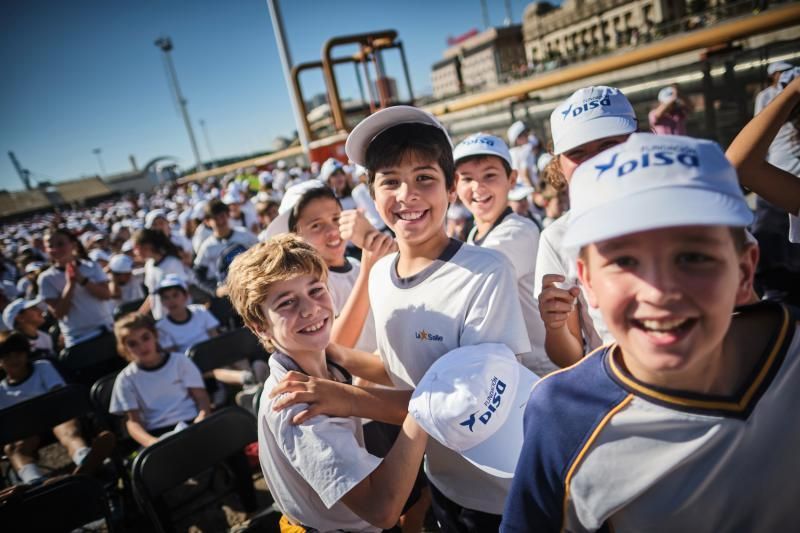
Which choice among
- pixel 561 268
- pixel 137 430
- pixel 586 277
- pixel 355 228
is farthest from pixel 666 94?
pixel 137 430

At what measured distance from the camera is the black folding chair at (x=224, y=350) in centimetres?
402

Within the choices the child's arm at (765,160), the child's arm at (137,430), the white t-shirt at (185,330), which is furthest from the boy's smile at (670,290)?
the white t-shirt at (185,330)

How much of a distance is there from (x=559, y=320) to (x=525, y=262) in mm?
855

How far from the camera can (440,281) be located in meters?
1.51

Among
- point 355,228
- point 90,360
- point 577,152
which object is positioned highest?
point 577,152

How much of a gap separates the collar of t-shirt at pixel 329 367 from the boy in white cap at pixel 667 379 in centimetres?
94

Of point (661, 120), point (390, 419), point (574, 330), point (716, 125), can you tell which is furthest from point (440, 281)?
point (716, 125)

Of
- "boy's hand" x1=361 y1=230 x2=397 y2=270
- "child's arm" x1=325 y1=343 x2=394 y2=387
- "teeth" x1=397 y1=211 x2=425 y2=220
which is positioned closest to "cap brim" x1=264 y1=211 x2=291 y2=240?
"boy's hand" x1=361 y1=230 x2=397 y2=270

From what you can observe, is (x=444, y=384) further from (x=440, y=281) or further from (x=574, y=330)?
(x=574, y=330)

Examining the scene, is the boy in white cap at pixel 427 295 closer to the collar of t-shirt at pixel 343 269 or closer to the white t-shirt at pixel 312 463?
the white t-shirt at pixel 312 463

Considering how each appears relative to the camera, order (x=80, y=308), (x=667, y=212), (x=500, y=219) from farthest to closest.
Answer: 1. (x=80, y=308)
2. (x=500, y=219)
3. (x=667, y=212)

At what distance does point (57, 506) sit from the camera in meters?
2.31

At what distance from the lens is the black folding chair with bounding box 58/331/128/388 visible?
4629 mm

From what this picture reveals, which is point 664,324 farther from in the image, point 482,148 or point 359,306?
point 482,148
